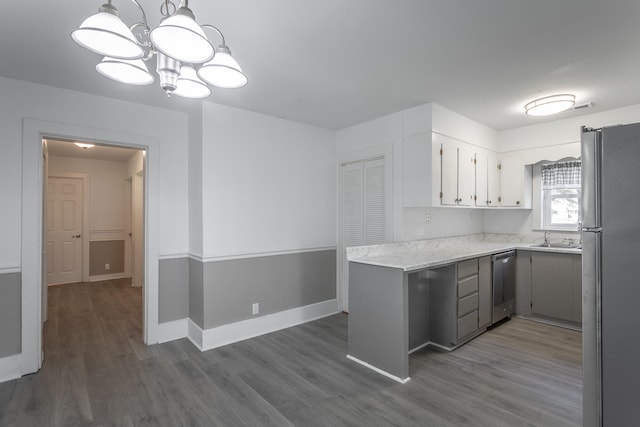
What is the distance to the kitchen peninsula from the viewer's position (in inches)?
102

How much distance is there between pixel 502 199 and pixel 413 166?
1857 millimetres

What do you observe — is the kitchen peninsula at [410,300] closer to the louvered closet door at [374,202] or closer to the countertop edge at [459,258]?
the countertop edge at [459,258]

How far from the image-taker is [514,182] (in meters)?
4.36

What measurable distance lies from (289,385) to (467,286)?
1.99 metres

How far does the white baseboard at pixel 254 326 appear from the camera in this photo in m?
3.21

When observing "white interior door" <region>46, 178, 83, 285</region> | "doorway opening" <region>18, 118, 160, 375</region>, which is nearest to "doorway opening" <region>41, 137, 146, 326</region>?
"white interior door" <region>46, 178, 83, 285</region>

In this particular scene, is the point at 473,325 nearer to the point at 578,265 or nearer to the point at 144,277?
the point at 578,265

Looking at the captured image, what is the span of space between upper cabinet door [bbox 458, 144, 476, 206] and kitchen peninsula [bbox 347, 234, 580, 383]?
0.65 metres

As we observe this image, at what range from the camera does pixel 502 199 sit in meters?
4.47

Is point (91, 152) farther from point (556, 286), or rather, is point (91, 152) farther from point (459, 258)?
point (556, 286)

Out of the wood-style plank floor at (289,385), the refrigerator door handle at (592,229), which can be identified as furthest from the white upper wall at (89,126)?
the refrigerator door handle at (592,229)

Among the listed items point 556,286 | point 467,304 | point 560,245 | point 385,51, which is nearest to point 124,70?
point 385,51

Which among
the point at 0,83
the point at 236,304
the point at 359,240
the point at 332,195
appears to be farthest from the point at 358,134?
the point at 0,83

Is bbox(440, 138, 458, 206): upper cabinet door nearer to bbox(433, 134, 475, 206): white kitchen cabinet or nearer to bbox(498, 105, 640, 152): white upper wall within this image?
bbox(433, 134, 475, 206): white kitchen cabinet
